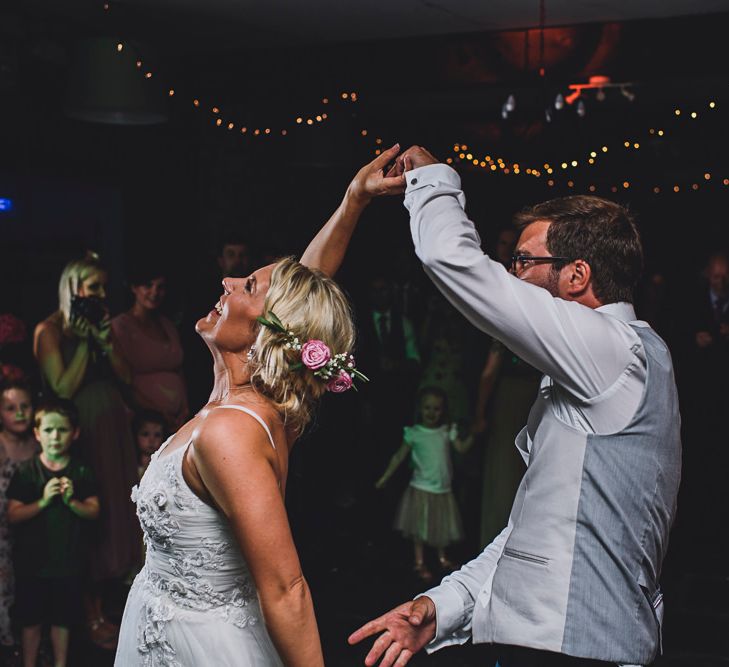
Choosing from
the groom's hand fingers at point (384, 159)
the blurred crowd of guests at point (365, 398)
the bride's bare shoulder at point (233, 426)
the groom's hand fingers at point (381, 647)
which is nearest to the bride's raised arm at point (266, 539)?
the bride's bare shoulder at point (233, 426)

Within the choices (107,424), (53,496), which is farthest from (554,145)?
(53,496)

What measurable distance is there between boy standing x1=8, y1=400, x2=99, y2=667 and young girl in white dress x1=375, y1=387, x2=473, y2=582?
1977 mm

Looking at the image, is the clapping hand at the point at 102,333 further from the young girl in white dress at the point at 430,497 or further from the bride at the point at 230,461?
the bride at the point at 230,461

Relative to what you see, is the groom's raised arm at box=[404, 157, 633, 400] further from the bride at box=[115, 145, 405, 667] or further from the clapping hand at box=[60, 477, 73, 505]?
the clapping hand at box=[60, 477, 73, 505]

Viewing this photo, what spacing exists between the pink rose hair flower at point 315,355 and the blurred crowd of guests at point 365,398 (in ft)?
7.27

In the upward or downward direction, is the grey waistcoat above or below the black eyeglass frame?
below

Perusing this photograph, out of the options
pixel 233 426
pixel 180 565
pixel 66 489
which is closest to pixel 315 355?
pixel 233 426

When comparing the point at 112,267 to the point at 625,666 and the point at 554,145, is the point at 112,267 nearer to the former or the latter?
the point at 554,145

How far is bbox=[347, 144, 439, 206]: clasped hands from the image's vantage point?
73.7 inches

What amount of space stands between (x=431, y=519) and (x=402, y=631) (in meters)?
3.60

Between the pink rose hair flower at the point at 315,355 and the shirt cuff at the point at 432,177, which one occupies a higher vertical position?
the shirt cuff at the point at 432,177

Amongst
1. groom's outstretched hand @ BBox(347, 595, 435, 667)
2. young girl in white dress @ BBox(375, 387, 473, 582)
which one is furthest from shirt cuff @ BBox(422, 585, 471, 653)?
young girl in white dress @ BBox(375, 387, 473, 582)

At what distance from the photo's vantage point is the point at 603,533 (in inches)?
65.1

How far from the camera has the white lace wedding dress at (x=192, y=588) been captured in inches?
77.5
